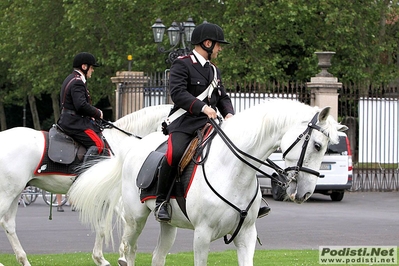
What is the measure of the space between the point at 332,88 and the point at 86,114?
588 inches

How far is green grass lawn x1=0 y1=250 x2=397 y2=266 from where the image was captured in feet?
39.0

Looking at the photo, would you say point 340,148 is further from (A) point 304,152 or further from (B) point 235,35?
(A) point 304,152

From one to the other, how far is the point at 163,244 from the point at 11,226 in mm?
3277

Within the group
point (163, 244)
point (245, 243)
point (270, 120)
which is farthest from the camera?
point (163, 244)

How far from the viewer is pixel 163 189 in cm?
902

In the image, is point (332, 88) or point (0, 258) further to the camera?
point (332, 88)

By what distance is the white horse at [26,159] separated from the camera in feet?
40.3

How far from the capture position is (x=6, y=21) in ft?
164

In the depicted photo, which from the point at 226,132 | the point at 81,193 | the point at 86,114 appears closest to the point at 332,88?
the point at 86,114

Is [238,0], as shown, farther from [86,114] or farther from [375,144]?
[86,114]

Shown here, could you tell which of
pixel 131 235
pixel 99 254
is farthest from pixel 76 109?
pixel 131 235

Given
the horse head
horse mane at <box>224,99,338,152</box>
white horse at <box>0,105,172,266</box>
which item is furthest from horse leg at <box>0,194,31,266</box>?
the horse head

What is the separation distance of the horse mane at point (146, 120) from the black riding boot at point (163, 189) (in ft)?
11.3

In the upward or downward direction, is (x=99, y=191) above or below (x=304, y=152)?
below
